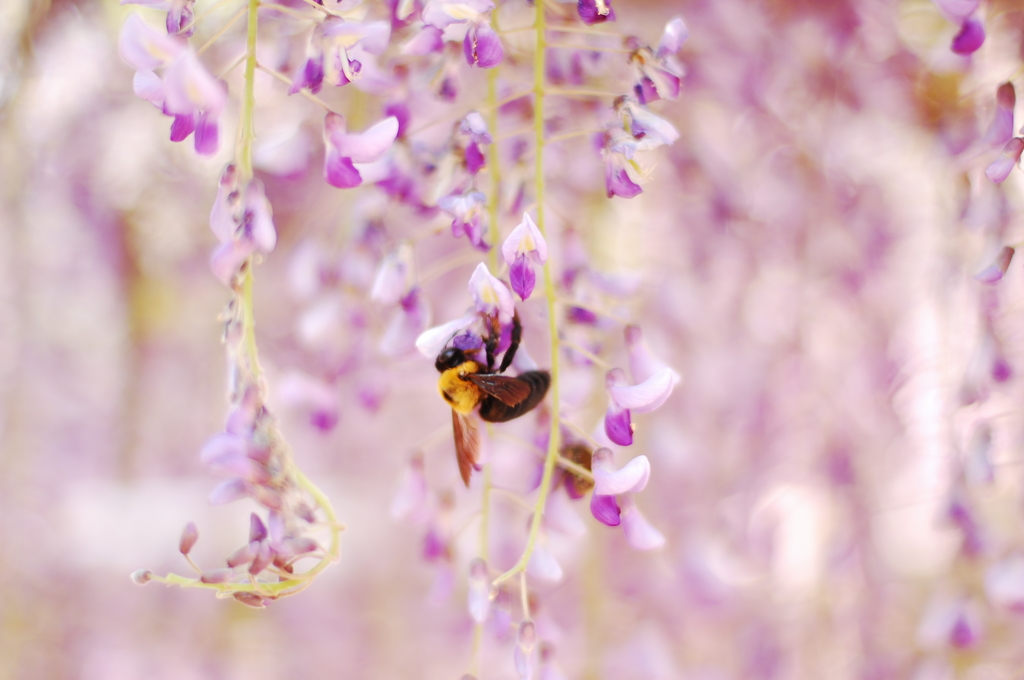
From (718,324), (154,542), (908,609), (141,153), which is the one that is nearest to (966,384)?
(718,324)

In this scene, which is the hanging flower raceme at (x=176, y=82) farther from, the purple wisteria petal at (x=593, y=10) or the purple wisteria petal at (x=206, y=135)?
the purple wisteria petal at (x=593, y=10)

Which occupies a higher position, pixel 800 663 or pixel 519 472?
pixel 519 472

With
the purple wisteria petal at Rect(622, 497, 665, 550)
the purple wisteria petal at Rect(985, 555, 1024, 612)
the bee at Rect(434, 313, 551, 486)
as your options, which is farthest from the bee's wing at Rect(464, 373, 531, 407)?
the purple wisteria petal at Rect(985, 555, 1024, 612)

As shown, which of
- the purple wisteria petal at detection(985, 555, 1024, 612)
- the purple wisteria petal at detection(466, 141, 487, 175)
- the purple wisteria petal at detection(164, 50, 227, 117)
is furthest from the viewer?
the purple wisteria petal at detection(985, 555, 1024, 612)

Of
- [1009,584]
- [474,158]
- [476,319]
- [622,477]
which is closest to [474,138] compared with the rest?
[474,158]

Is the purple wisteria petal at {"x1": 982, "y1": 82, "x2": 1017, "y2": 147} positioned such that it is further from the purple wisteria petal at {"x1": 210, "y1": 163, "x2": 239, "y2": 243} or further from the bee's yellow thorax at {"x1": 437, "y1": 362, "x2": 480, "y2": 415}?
the purple wisteria petal at {"x1": 210, "y1": 163, "x2": 239, "y2": 243}

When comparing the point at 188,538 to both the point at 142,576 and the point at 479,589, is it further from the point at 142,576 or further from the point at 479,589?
the point at 479,589

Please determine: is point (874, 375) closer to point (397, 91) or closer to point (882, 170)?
point (882, 170)
